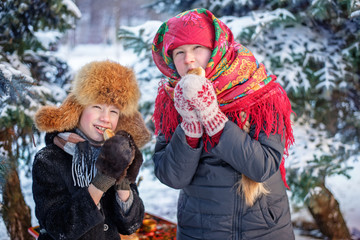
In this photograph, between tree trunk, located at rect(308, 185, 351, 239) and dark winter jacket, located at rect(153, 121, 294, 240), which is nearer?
dark winter jacket, located at rect(153, 121, 294, 240)

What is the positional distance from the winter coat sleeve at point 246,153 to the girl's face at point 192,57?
1.19 feet

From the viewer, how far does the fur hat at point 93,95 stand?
175 centimetres

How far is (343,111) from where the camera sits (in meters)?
3.92

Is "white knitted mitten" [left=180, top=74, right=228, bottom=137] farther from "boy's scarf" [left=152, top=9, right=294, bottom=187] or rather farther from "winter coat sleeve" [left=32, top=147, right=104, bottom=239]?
"winter coat sleeve" [left=32, top=147, right=104, bottom=239]

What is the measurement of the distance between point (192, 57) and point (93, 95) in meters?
0.58

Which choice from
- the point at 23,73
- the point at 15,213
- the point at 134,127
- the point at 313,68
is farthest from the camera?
the point at 313,68

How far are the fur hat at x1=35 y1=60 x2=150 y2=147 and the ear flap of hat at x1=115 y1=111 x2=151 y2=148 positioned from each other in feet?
0.24

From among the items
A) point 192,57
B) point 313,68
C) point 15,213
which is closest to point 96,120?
point 192,57

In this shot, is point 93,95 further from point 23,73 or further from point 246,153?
point 23,73

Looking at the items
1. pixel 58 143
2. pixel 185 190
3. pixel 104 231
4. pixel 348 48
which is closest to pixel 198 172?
pixel 185 190

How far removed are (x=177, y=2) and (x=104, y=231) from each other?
328cm

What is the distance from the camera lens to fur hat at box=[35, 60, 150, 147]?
175 centimetres

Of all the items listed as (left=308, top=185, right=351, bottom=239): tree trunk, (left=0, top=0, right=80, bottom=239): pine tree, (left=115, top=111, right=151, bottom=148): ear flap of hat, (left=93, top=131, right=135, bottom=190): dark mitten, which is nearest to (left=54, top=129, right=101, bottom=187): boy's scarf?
(left=93, top=131, right=135, bottom=190): dark mitten

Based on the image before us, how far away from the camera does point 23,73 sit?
2615 mm
